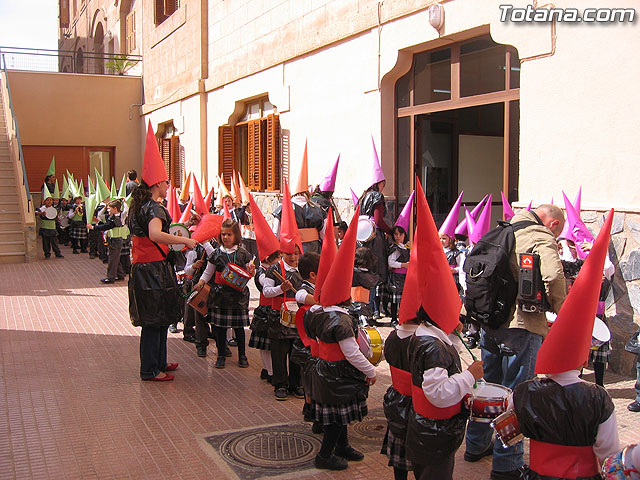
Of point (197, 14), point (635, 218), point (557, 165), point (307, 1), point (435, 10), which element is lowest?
point (635, 218)

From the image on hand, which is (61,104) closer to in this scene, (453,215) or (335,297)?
(453,215)

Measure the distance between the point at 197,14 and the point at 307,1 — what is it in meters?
5.68

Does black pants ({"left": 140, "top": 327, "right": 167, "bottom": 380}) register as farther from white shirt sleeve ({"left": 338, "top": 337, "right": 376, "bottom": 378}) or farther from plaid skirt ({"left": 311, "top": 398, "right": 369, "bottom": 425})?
white shirt sleeve ({"left": 338, "top": 337, "right": 376, "bottom": 378})

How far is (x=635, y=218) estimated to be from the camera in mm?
6133

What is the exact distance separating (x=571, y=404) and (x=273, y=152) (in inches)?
433

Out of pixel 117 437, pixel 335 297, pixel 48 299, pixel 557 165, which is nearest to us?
pixel 335 297

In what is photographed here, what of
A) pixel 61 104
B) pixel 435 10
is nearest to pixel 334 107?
pixel 435 10

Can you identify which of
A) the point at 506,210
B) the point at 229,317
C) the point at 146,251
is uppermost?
the point at 506,210

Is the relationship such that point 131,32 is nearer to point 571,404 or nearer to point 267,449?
point 267,449

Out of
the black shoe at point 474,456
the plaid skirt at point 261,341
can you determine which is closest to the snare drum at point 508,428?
the black shoe at point 474,456

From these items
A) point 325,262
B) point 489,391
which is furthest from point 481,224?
point 489,391

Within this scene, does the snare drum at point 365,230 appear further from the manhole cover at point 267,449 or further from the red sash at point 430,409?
the red sash at point 430,409

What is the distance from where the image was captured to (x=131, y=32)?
935 inches

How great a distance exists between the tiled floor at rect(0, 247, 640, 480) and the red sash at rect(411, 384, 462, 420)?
1.10m
